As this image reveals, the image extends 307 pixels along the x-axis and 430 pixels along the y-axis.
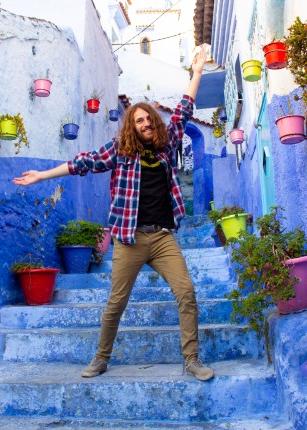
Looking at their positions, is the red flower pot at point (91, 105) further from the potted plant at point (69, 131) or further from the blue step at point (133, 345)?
the blue step at point (133, 345)

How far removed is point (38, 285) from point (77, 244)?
144 centimetres

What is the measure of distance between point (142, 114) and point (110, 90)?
24.2ft

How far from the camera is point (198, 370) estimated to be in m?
3.05

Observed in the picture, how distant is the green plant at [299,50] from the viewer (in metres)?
3.09

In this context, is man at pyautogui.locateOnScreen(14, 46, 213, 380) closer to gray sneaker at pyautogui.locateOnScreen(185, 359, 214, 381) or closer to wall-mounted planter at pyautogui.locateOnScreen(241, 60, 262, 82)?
gray sneaker at pyautogui.locateOnScreen(185, 359, 214, 381)

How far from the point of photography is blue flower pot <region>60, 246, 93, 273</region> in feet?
21.1

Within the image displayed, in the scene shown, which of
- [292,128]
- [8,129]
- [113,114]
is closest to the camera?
[292,128]

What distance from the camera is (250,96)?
6629 mm

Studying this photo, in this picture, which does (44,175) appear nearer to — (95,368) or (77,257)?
(95,368)

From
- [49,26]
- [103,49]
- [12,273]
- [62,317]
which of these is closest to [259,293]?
[62,317]

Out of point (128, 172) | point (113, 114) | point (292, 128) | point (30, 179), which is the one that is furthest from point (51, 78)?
point (292, 128)

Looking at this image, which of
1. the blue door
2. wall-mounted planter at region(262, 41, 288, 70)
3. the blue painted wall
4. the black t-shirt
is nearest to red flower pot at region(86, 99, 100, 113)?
the blue painted wall


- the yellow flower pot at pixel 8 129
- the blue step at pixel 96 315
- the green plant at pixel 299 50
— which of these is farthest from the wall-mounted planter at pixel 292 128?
the yellow flower pot at pixel 8 129

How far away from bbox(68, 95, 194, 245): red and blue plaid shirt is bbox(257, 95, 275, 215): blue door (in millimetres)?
1983
